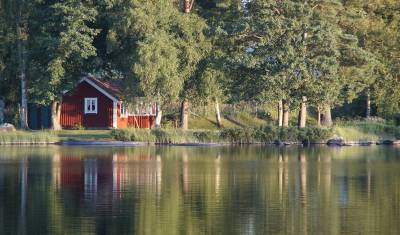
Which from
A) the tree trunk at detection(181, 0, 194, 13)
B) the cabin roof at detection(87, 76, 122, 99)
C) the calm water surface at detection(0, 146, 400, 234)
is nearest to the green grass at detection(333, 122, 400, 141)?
the calm water surface at detection(0, 146, 400, 234)

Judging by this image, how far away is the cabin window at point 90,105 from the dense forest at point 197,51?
2.31 m

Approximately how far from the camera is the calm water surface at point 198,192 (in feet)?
91.1

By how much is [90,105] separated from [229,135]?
13.9 m

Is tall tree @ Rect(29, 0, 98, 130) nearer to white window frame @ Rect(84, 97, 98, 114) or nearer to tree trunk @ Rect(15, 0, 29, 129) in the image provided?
tree trunk @ Rect(15, 0, 29, 129)

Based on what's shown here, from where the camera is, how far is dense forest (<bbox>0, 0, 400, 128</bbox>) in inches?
2616

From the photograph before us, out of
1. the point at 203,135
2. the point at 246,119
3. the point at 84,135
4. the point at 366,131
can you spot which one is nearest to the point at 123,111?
the point at 84,135

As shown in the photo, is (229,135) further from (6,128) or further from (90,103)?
(6,128)

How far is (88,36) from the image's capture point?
6825 centimetres

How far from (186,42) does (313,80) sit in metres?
8.88

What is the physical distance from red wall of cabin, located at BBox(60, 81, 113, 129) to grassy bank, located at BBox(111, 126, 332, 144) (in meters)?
9.61

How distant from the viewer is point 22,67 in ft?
231

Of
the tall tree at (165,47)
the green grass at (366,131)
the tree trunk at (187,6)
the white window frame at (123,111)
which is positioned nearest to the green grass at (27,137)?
the tall tree at (165,47)

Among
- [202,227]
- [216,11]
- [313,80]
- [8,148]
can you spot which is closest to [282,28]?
[313,80]

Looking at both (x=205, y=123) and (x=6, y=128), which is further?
(x=205, y=123)
